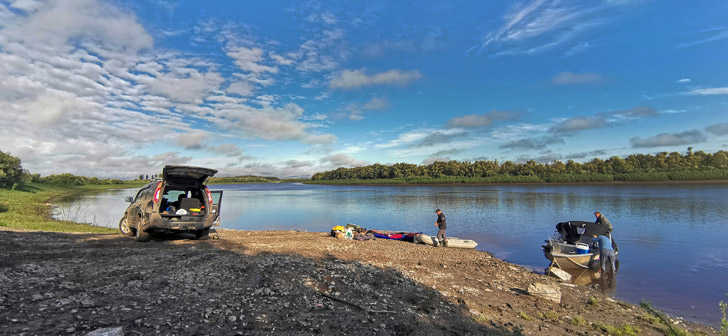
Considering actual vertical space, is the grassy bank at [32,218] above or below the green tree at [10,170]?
below

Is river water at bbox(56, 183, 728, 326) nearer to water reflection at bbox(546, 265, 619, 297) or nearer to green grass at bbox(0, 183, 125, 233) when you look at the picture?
water reflection at bbox(546, 265, 619, 297)

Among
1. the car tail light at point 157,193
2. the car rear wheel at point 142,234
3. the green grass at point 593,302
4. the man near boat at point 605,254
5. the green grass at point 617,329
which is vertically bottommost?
the green grass at point 593,302

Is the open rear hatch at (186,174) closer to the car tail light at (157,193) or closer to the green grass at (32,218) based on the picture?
the car tail light at (157,193)

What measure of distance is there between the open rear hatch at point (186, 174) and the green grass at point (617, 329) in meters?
14.9

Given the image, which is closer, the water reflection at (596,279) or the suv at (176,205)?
the suv at (176,205)

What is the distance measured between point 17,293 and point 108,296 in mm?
1577

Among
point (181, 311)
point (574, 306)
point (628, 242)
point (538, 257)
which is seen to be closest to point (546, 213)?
point (628, 242)

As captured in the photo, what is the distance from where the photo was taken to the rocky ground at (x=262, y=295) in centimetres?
584

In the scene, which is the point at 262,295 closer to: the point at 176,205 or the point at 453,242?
the point at 176,205

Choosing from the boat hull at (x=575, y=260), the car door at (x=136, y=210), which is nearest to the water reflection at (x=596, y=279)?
the boat hull at (x=575, y=260)

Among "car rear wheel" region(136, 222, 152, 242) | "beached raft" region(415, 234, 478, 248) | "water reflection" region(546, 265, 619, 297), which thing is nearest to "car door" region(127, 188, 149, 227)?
"car rear wheel" region(136, 222, 152, 242)

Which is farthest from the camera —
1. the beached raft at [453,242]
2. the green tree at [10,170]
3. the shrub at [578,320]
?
the green tree at [10,170]

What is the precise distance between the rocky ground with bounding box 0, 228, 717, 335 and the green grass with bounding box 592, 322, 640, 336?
9cm

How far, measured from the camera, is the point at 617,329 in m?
8.59
